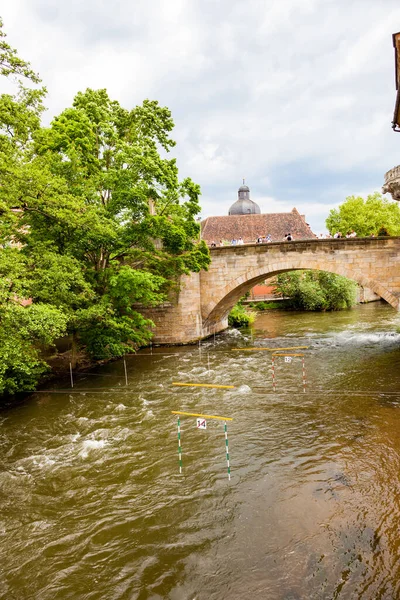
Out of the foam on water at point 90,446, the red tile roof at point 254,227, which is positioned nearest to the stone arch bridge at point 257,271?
the foam on water at point 90,446

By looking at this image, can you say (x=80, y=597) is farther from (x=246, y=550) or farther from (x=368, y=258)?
(x=368, y=258)

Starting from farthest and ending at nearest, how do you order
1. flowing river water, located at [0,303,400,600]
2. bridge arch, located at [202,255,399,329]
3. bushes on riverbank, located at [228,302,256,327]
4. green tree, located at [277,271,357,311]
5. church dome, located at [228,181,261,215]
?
church dome, located at [228,181,261,215] → green tree, located at [277,271,357,311] → bushes on riverbank, located at [228,302,256,327] → bridge arch, located at [202,255,399,329] → flowing river water, located at [0,303,400,600]

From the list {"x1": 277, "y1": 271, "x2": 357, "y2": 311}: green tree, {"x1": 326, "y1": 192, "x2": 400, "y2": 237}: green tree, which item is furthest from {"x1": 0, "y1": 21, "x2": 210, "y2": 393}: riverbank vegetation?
{"x1": 326, "y1": 192, "x2": 400, "y2": 237}: green tree

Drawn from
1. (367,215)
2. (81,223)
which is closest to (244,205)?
(367,215)

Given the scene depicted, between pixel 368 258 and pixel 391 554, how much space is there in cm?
1448

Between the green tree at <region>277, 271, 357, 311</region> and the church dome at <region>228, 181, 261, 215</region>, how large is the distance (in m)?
23.5

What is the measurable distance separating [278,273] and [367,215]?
26156 millimetres

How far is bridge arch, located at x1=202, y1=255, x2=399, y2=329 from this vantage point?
57.2 feet

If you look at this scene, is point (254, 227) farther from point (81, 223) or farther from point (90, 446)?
point (90, 446)

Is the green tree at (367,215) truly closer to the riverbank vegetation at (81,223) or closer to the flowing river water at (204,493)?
the riverbank vegetation at (81,223)

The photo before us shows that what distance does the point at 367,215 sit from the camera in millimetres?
40844

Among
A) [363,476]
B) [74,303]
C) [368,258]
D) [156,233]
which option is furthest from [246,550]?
[368,258]

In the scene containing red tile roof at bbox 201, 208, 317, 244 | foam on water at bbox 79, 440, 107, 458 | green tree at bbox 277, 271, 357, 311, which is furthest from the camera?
red tile roof at bbox 201, 208, 317, 244

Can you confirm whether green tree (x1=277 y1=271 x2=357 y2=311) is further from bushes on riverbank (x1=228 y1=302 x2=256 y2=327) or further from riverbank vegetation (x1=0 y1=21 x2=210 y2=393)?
riverbank vegetation (x1=0 y1=21 x2=210 y2=393)
